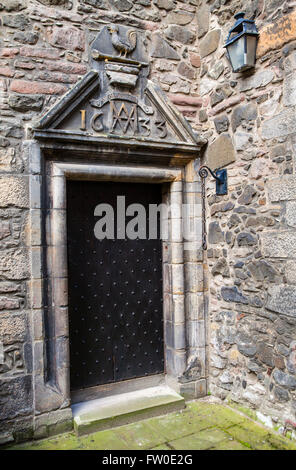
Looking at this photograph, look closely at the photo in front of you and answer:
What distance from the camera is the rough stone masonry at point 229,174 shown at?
9.73 feet

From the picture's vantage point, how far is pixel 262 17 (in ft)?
10.2

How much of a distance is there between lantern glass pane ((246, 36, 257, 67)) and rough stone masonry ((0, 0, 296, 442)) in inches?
2.2

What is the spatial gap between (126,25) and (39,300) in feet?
8.82

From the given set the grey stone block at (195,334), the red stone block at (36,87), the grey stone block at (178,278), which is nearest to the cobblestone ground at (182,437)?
the grey stone block at (195,334)

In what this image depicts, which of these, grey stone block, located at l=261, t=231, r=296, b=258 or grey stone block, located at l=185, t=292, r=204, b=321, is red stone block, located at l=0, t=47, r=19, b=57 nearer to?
grey stone block, located at l=261, t=231, r=296, b=258

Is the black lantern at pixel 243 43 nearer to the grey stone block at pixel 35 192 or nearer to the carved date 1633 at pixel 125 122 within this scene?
the carved date 1633 at pixel 125 122

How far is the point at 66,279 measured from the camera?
10.6 feet

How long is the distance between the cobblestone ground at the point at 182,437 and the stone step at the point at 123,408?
0.06 meters

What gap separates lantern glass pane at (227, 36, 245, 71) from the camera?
3.16 meters

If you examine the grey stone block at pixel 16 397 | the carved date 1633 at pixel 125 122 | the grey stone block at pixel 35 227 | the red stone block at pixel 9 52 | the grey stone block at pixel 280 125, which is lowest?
the grey stone block at pixel 16 397

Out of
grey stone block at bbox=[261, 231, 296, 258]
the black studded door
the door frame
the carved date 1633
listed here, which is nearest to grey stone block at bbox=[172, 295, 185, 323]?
the door frame

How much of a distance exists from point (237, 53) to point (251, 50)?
4.7 inches

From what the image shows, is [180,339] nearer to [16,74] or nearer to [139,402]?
[139,402]
